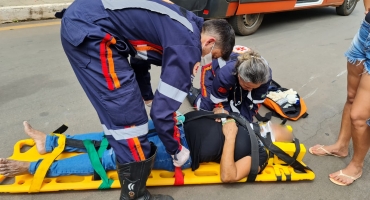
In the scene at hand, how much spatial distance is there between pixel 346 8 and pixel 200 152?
730 cm

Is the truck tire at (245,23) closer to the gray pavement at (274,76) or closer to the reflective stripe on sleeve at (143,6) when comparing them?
the gray pavement at (274,76)

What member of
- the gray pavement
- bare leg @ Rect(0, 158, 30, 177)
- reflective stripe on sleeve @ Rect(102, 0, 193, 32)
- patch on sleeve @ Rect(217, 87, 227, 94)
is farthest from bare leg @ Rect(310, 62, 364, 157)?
bare leg @ Rect(0, 158, 30, 177)

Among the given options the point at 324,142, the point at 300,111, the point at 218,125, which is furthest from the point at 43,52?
the point at 324,142

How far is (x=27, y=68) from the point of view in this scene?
156 inches

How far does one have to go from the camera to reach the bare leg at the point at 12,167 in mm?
2041

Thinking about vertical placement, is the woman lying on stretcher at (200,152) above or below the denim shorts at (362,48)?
below

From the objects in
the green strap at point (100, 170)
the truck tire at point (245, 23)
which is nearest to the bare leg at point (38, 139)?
the green strap at point (100, 170)

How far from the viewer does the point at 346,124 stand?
263cm

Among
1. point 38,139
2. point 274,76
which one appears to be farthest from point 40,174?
point 274,76

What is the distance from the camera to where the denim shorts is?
82.2 inches

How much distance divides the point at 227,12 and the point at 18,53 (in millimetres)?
3189

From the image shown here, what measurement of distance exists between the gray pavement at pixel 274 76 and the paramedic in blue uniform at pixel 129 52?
632 millimetres

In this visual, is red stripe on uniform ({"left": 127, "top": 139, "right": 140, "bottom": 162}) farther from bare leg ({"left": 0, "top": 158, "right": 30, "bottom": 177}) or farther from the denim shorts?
the denim shorts

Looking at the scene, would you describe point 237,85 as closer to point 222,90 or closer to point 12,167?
point 222,90
